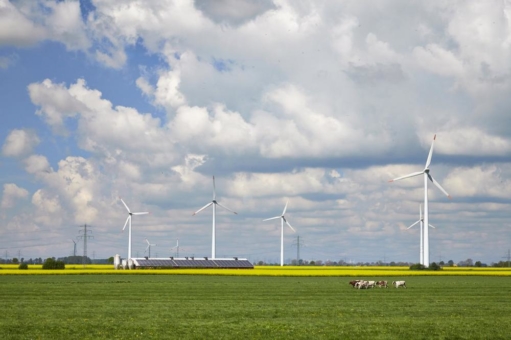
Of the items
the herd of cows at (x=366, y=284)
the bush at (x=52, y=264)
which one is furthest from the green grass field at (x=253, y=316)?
the bush at (x=52, y=264)

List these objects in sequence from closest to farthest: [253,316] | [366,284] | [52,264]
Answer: [253,316] → [366,284] → [52,264]

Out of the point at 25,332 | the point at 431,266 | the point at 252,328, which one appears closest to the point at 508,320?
the point at 252,328

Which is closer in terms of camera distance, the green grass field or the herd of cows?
the green grass field

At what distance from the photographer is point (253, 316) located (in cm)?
4375

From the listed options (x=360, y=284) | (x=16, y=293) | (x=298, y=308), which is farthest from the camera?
(x=360, y=284)

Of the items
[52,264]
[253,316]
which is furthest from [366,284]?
[52,264]

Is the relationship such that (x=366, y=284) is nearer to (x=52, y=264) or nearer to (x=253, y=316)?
(x=253, y=316)

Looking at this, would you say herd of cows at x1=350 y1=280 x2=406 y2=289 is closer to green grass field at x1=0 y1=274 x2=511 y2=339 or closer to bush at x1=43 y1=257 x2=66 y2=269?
green grass field at x1=0 y1=274 x2=511 y2=339

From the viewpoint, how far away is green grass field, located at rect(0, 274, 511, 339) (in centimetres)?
3538

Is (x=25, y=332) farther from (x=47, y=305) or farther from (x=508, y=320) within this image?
(x=508, y=320)

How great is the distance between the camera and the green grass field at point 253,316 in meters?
35.4

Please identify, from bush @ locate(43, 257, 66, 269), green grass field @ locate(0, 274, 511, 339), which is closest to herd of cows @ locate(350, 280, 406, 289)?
green grass field @ locate(0, 274, 511, 339)

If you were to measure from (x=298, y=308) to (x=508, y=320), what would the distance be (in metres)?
14.3

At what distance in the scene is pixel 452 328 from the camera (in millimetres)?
37656
